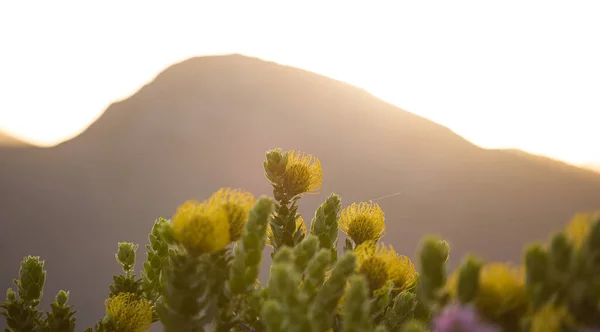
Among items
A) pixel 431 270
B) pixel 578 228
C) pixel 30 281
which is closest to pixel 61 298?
pixel 30 281

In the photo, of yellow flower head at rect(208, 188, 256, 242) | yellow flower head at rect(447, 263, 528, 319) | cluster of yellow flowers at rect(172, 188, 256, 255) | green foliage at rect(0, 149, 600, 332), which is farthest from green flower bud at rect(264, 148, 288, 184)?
yellow flower head at rect(447, 263, 528, 319)

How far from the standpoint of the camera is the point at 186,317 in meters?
1.79

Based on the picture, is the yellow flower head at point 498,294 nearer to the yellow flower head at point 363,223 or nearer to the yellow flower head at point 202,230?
the yellow flower head at point 202,230

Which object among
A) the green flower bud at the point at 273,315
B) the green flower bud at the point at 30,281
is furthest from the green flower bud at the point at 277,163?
the green flower bud at the point at 30,281

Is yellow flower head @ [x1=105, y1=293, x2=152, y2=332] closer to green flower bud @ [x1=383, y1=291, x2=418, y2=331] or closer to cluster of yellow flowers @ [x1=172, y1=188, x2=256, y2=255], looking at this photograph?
cluster of yellow flowers @ [x1=172, y1=188, x2=256, y2=255]

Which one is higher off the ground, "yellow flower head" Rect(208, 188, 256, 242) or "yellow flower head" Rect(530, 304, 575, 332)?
"yellow flower head" Rect(208, 188, 256, 242)

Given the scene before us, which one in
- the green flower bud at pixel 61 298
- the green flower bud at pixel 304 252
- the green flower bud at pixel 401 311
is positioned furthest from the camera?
the green flower bud at pixel 61 298

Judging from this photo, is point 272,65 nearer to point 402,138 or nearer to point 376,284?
point 402,138

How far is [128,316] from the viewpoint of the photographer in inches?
102

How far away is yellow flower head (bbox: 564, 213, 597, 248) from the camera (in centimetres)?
134

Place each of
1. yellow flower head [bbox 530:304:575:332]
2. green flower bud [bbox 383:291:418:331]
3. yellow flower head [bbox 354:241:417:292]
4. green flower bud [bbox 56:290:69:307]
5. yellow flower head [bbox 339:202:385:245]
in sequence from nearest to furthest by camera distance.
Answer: yellow flower head [bbox 530:304:575:332], yellow flower head [bbox 354:241:417:292], green flower bud [bbox 383:291:418:331], yellow flower head [bbox 339:202:385:245], green flower bud [bbox 56:290:69:307]

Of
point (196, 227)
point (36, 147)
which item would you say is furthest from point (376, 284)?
point (36, 147)

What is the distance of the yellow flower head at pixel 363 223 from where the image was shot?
2.78 meters

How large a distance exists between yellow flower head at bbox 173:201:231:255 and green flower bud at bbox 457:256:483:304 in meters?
0.91
